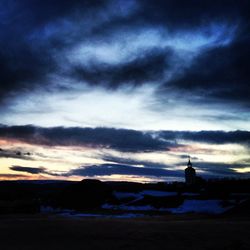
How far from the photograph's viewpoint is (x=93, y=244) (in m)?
16.0

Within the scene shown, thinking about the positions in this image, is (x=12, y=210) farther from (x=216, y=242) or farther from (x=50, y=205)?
(x=216, y=242)

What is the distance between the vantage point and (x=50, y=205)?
6228 cm

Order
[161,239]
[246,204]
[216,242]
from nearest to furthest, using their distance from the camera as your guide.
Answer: [216,242]
[161,239]
[246,204]

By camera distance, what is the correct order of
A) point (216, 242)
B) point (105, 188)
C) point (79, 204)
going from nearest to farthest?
point (216, 242)
point (79, 204)
point (105, 188)

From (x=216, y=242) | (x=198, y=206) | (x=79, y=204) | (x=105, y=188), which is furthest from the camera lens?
(x=105, y=188)

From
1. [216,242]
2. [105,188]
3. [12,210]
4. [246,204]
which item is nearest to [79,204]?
[105,188]

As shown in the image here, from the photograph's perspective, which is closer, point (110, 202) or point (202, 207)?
point (202, 207)

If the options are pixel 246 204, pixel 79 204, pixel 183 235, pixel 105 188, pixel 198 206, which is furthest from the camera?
pixel 105 188

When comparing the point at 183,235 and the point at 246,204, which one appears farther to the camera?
the point at 246,204

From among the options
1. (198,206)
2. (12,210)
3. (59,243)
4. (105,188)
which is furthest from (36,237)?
(105,188)

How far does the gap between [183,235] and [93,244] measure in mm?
4704

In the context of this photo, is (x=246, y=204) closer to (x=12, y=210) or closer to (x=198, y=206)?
(x=198, y=206)

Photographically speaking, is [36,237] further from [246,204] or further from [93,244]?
[246,204]

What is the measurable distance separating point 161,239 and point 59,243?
4461 millimetres
